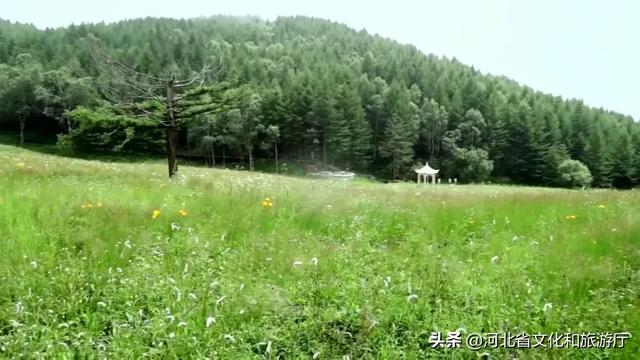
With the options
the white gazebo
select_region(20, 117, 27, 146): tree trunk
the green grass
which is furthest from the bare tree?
select_region(20, 117, 27, 146): tree trunk

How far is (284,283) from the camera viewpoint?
192 inches

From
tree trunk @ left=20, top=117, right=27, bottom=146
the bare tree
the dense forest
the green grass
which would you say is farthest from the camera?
tree trunk @ left=20, top=117, right=27, bottom=146

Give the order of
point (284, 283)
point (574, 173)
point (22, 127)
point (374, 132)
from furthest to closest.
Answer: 1. point (374, 132)
2. point (22, 127)
3. point (574, 173)
4. point (284, 283)

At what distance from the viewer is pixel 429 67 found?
136m

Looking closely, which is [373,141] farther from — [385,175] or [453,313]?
[453,313]

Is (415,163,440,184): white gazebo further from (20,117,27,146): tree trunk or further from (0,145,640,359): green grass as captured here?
(20,117,27,146): tree trunk

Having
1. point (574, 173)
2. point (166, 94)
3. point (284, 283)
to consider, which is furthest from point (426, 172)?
point (284, 283)

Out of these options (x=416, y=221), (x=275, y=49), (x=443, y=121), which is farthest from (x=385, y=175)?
(x=275, y=49)

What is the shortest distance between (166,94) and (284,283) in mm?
13274

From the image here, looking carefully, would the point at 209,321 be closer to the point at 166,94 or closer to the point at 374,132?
the point at 166,94

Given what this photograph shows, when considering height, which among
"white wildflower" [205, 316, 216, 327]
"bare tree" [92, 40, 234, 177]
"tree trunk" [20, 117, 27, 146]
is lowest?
"white wildflower" [205, 316, 216, 327]

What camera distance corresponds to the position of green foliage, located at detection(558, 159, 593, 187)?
77750 millimetres

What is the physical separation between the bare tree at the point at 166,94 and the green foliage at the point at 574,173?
75500 millimetres

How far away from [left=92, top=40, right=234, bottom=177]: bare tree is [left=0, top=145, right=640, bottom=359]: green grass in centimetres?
818
